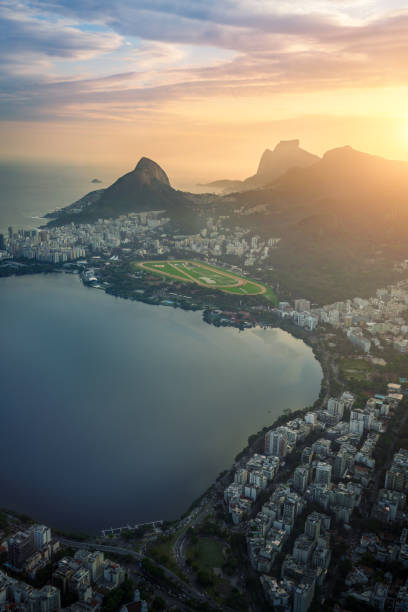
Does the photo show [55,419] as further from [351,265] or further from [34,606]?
[351,265]

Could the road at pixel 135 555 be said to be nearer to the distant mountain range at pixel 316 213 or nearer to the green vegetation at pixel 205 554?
the green vegetation at pixel 205 554

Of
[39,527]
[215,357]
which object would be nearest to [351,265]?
[215,357]

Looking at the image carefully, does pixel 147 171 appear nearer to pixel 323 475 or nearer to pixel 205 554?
pixel 323 475

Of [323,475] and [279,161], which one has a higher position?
[279,161]

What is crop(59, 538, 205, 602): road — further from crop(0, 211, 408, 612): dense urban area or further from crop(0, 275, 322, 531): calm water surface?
crop(0, 275, 322, 531): calm water surface

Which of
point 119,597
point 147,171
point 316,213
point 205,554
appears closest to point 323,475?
point 205,554

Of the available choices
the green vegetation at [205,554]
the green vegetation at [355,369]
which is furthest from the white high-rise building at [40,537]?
the green vegetation at [355,369]

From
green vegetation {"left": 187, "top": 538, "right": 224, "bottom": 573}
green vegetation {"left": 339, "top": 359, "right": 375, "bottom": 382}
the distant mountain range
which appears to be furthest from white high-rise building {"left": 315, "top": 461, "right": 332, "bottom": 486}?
the distant mountain range
